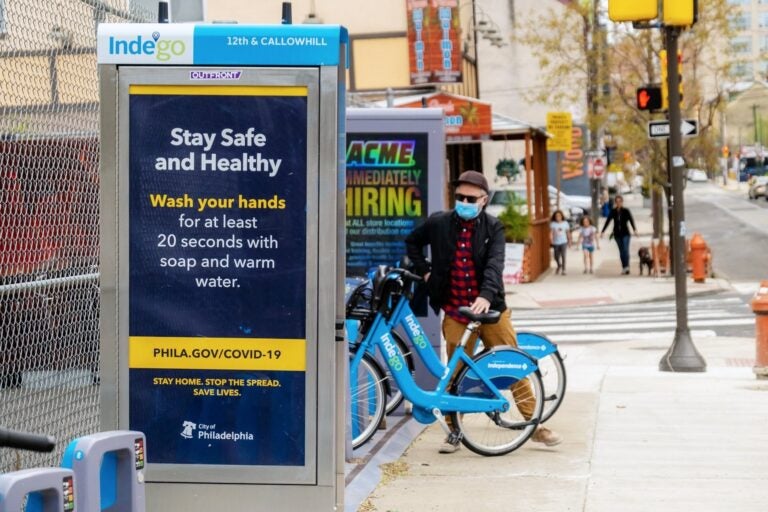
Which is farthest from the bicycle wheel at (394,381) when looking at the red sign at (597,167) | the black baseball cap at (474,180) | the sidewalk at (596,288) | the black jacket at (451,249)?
the red sign at (597,167)

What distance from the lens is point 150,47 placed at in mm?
5984

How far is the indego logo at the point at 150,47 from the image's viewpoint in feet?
19.6

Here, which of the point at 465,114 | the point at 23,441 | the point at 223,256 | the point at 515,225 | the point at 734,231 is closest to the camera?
the point at 23,441

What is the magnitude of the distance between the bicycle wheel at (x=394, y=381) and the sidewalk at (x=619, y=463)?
346mm

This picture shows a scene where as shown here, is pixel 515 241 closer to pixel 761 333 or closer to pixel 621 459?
pixel 761 333

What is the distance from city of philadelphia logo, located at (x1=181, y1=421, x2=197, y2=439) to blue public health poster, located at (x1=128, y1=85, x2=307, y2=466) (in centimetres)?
1

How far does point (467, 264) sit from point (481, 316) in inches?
21.2

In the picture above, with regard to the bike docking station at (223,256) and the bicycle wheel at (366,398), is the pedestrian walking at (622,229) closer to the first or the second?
the bicycle wheel at (366,398)

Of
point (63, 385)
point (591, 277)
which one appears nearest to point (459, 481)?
point (63, 385)

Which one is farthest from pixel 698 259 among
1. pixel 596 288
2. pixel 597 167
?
pixel 597 167

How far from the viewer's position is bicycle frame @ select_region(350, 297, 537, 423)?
868cm

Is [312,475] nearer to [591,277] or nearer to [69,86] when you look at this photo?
[69,86]

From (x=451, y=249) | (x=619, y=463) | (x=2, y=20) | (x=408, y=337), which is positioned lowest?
(x=619, y=463)

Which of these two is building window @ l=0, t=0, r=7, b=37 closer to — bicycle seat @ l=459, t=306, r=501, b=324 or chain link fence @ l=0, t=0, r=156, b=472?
chain link fence @ l=0, t=0, r=156, b=472
